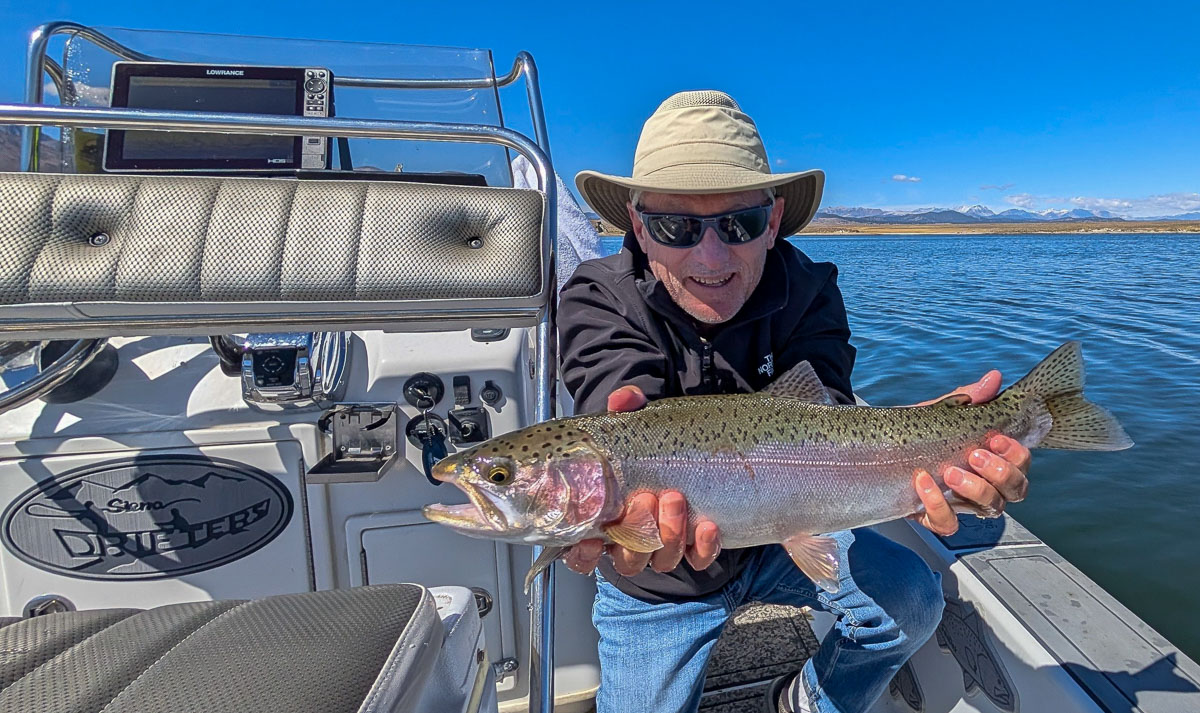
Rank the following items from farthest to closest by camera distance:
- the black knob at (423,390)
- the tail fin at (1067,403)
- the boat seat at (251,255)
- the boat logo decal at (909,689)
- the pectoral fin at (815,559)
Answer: the boat logo decal at (909,689) < the black knob at (423,390) < the tail fin at (1067,403) < the pectoral fin at (815,559) < the boat seat at (251,255)

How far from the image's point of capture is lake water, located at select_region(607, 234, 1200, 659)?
5309 mm

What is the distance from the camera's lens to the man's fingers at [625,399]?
219 centimetres

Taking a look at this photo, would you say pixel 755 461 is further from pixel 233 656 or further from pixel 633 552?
pixel 233 656

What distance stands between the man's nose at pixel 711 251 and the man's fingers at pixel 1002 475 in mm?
1231

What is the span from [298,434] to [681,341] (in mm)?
1736

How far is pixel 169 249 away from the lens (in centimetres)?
180

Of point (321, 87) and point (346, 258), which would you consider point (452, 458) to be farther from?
point (321, 87)

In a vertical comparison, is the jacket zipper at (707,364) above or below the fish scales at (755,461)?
above

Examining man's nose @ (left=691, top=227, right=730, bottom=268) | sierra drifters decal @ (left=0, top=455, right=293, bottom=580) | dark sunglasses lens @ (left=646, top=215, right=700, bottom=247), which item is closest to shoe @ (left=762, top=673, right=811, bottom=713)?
man's nose @ (left=691, top=227, right=730, bottom=268)

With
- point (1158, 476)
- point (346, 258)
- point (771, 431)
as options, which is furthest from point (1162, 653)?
point (1158, 476)

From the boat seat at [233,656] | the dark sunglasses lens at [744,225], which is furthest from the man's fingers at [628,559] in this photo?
the dark sunglasses lens at [744,225]

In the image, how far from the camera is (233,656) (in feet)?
4.23

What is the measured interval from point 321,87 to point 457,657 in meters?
3.00

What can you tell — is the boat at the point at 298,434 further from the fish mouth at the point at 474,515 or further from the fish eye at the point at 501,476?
Result: the fish eye at the point at 501,476
